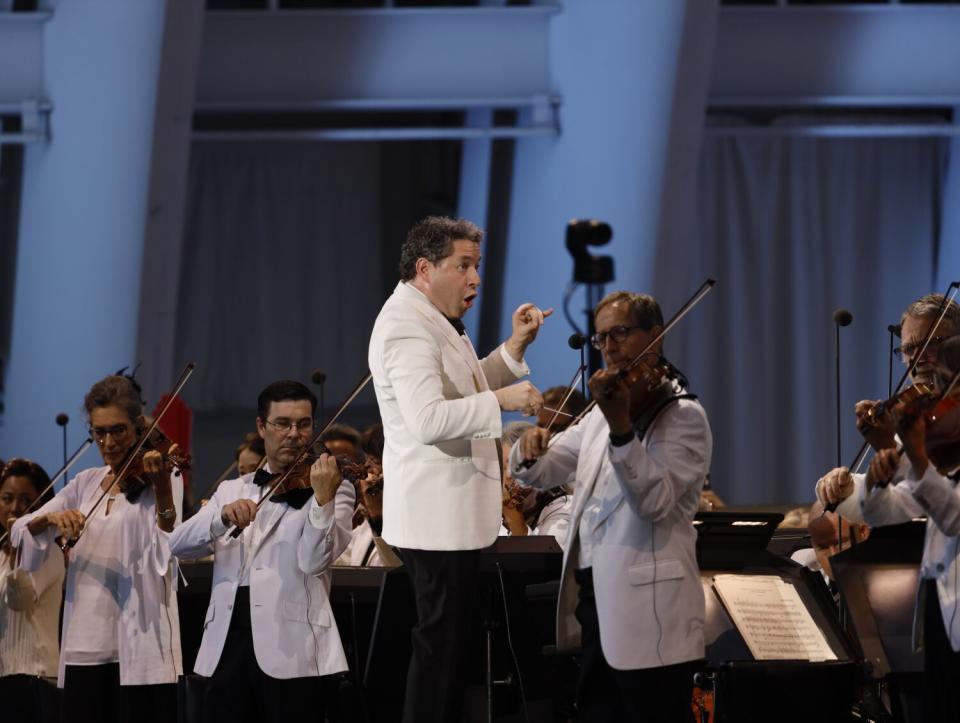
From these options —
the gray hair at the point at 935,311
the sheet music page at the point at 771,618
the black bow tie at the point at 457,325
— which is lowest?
the sheet music page at the point at 771,618

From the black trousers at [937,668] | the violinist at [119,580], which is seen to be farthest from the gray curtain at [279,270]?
the black trousers at [937,668]

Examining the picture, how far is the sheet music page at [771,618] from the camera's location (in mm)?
4105

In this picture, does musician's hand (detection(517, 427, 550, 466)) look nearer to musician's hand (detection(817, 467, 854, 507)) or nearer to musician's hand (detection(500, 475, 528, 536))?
musician's hand (detection(817, 467, 854, 507))

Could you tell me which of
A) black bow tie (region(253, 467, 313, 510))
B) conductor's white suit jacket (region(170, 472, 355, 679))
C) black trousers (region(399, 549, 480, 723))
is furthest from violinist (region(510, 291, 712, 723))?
black bow tie (region(253, 467, 313, 510))

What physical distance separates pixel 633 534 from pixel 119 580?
171 centimetres

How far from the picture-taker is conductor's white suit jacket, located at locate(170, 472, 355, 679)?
4.10 meters

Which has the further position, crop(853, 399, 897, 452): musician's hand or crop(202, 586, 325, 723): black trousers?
crop(202, 586, 325, 723): black trousers

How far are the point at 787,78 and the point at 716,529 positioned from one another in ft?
16.0

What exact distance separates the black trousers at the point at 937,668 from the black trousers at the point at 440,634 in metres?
1.04

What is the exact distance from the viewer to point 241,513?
161 inches

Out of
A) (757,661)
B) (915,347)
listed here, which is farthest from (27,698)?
(915,347)

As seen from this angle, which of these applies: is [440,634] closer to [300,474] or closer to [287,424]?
[300,474]

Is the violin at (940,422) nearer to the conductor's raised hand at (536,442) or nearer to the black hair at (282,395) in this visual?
the conductor's raised hand at (536,442)

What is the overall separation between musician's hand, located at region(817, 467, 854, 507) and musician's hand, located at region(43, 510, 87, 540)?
2.11m
